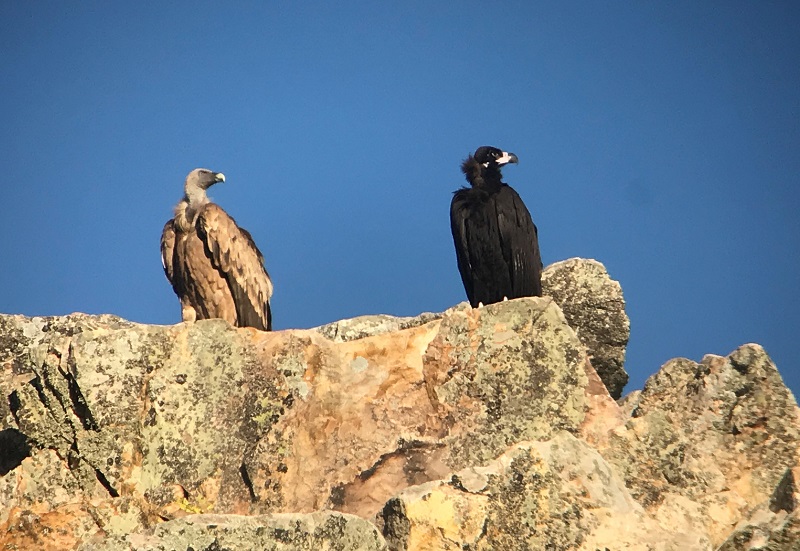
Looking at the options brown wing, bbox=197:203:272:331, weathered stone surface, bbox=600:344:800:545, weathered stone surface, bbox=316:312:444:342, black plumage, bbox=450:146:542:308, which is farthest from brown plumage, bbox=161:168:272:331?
weathered stone surface, bbox=600:344:800:545

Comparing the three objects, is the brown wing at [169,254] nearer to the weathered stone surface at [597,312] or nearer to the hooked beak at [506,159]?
the hooked beak at [506,159]

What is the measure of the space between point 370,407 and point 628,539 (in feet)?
8.14

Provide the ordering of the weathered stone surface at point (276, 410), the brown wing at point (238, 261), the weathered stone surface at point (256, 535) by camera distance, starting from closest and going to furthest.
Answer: the weathered stone surface at point (256, 535)
the weathered stone surface at point (276, 410)
the brown wing at point (238, 261)

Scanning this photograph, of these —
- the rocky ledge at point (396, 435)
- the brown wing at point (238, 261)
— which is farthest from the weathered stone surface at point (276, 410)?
the brown wing at point (238, 261)

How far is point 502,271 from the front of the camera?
45.3ft

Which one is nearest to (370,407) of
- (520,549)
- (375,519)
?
(375,519)

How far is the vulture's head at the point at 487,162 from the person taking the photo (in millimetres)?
14523

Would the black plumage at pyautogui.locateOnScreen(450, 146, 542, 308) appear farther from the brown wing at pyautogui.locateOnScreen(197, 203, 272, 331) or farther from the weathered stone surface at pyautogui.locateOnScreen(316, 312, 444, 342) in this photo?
the brown wing at pyautogui.locateOnScreen(197, 203, 272, 331)

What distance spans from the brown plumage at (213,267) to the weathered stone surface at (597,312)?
362cm

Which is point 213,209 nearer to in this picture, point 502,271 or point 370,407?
point 502,271

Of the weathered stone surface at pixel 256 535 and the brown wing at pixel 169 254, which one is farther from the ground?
the brown wing at pixel 169 254

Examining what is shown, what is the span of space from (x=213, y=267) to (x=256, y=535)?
22.3 ft

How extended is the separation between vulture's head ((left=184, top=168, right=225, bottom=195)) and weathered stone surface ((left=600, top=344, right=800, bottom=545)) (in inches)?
279

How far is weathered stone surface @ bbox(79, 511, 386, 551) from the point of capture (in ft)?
22.0
